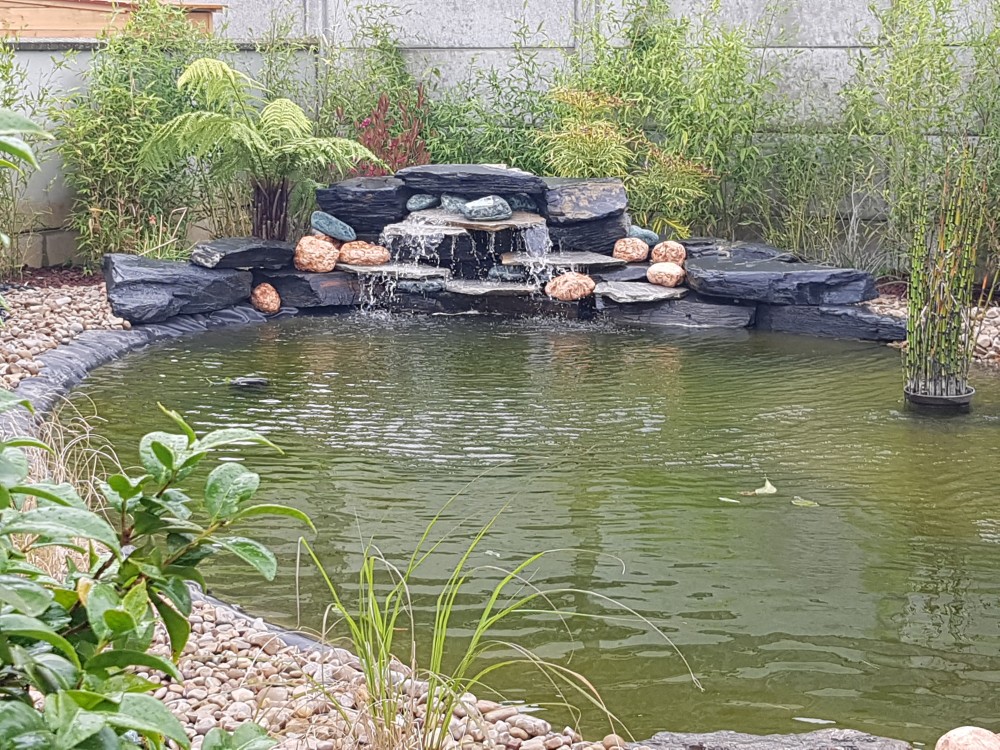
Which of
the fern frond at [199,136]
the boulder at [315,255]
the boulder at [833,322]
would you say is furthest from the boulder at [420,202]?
the boulder at [833,322]

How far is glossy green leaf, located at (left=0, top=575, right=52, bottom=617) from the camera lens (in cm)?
94

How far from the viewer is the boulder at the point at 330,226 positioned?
884 centimetres

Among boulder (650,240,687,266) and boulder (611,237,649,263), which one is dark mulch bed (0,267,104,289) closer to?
boulder (611,237,649,263)

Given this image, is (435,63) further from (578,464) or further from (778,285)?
(578,464)

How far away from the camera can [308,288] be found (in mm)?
8555

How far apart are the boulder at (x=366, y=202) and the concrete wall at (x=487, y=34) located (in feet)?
6.22

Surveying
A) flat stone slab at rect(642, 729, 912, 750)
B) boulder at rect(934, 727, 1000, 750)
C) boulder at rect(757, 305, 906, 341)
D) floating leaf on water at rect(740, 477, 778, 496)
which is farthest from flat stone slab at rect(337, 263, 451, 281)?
boulder at rect(934, 727, 1000, 750)

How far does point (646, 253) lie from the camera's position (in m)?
8.76

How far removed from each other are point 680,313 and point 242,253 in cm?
305

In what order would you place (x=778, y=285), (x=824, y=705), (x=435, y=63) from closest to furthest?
(x=824, y=705) → (x=778, y=285) → (x=435, y=63)

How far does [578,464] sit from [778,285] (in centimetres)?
364

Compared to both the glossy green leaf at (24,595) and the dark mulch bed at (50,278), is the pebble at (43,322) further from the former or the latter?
the glossy green leaf at (24,595)

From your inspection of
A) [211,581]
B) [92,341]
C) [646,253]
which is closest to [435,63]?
[646,253]

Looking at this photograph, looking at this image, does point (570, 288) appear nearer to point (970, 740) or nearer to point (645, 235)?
point (645, 235)
